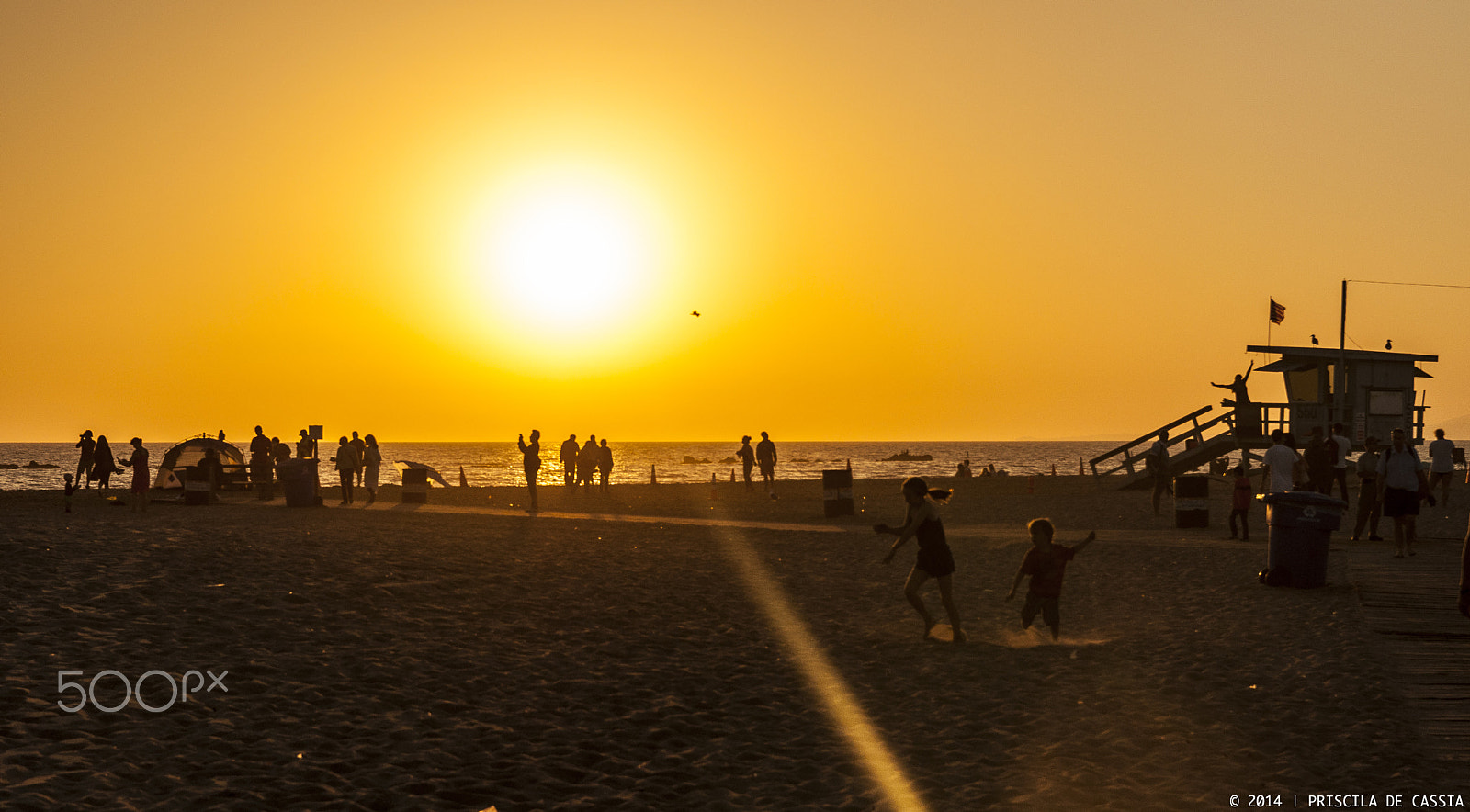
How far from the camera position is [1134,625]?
11.9 meters

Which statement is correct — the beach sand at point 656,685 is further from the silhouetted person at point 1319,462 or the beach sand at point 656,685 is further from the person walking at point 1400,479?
the silhouetted person at point 1319,462

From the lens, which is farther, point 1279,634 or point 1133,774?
point 1279,634

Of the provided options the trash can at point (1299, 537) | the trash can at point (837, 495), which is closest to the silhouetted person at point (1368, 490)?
the trash can at point (1299, 537)

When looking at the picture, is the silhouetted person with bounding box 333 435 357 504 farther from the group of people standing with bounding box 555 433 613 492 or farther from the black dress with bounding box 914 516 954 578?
the black dress with bounding box 914 516 954 578

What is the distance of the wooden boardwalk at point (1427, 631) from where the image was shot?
7.59 m

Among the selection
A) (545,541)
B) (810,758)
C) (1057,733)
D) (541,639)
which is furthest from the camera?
(545,541)

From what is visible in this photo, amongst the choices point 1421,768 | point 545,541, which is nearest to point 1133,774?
point 1421,768

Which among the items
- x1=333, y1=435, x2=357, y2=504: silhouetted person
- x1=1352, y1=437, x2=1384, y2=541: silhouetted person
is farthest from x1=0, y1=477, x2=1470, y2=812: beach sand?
x1=333, y1=435, x2=357, y2=504: silhouetted person

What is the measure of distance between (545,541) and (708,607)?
7.40 metres

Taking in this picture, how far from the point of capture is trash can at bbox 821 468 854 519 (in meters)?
26.9

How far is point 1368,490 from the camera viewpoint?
18.7 metres

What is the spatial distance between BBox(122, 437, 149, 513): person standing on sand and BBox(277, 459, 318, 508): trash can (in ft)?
11.1

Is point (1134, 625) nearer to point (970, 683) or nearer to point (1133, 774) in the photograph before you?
point (970, 683)

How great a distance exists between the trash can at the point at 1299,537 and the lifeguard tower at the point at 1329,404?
68.5 ft
